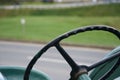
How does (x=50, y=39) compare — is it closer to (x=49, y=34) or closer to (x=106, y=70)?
(x=49, y=34)

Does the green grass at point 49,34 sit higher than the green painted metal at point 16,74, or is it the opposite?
the green painted metal at point 16,74

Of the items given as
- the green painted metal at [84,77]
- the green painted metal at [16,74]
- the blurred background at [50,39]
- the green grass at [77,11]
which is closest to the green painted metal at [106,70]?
the green painted metal at [16,74]

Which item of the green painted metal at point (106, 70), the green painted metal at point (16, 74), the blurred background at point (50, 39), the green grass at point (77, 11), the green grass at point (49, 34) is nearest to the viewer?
the green painted metal at point (106, 70)

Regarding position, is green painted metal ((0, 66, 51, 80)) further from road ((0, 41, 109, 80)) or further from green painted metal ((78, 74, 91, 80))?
road ((0, 41, 109, 80))

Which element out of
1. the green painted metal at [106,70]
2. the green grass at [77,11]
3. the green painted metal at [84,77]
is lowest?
the green grass at [77,11]

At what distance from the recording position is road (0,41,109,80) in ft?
37.2

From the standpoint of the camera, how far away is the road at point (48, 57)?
1133 cm

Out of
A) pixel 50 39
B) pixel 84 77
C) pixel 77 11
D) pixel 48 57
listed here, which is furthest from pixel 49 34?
pixel 84 77

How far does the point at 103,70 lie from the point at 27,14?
106 feet

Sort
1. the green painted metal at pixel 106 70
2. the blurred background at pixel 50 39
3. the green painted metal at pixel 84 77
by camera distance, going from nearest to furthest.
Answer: the green painted metal at pixel 84 77
the green painted metal at pixel 106 70
the blurred background at pixel 50 39

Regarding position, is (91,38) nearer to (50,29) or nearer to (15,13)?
(50,29)

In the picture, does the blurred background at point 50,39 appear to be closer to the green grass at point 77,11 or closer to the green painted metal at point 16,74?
the green grass at point 77,11

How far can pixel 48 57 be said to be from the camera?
13.9m

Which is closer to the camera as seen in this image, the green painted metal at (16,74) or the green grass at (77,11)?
the green painted metal at (16,74)
